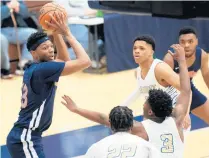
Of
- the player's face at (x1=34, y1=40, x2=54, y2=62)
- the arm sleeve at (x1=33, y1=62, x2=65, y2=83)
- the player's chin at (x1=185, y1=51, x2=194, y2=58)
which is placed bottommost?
the player's chin at (x1=185, y1=51, x2=194, y2=58)

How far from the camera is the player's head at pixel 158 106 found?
4039 millimetres

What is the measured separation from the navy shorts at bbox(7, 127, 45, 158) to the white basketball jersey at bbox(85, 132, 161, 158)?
3.37ft

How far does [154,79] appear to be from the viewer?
5559mm

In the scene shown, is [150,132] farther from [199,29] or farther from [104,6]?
[199,29]

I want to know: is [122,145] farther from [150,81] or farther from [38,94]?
[150,81]

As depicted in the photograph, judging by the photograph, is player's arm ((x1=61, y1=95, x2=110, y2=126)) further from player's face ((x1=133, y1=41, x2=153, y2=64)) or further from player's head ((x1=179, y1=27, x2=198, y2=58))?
player's head ((x1=179, y1=27, x2=198, y2=58))

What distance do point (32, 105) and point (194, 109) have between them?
197 centimetres

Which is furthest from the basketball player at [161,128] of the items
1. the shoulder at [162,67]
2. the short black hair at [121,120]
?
the shoulder at [162,67]

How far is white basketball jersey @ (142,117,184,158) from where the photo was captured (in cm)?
406

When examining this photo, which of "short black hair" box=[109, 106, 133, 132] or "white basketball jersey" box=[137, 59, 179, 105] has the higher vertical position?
"short black hair" box=[109, 106, 133, 132]

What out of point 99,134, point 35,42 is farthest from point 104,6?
point 99,134

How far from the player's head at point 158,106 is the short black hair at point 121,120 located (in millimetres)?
328

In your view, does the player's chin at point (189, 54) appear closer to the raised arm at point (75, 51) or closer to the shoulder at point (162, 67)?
the shoulder at point (162, 67)

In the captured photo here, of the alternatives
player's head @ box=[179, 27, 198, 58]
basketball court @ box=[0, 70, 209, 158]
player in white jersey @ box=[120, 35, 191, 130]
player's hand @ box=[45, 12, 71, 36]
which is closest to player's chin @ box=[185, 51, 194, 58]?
player's head @ box=[179, 27, 198, 58]
